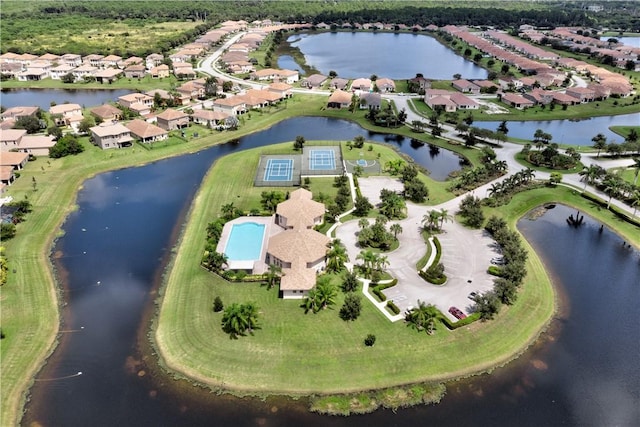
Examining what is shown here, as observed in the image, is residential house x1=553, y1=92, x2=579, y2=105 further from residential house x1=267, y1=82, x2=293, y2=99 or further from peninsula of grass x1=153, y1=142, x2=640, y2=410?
peninsula of grass x1=153, y1=142, x2=640, y2=410

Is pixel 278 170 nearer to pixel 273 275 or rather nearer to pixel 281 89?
pixel 273 275

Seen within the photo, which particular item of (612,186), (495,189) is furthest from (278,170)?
(612,186)

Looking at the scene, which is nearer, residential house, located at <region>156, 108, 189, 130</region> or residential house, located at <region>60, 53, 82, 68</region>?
residential house, located at <region>156, 108, 189, 130</region>

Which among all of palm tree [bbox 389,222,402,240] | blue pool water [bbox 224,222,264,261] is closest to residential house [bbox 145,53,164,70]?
blue pool water [bbox 224,222,264,261]

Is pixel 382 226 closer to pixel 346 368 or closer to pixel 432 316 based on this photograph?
pixel 432 316

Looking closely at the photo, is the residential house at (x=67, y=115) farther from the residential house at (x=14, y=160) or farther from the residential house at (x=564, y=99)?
the residential house at (x=564, y=99)
